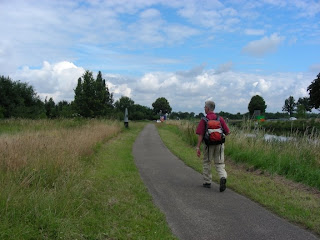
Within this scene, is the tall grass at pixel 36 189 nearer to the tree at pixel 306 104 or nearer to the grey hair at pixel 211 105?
the grey hair at pixel 211 105

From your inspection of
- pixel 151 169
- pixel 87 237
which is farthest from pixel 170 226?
pixel 151 169

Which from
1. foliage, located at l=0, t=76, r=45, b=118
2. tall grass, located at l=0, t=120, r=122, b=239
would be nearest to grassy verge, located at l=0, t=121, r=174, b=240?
tall grass, located at l=0, t=120, r=122, b=239

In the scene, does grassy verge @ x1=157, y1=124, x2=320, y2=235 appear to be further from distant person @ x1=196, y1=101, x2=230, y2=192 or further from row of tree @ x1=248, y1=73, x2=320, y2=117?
row of tree @ x1=248, y1=73, x2=320, y2=117

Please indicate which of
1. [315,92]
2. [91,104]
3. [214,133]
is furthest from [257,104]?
[214,133]

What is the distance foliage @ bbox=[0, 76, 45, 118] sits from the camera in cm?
5978

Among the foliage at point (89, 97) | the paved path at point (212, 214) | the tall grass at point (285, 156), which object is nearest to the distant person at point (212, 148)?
the paved path at point (212, 214)

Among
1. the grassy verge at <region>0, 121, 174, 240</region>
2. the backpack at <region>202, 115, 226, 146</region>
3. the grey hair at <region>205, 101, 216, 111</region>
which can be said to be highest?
the grey hair at <region>205, 101, 216, 111</region>

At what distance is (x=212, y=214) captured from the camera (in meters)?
5.17

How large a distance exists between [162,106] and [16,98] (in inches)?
2241

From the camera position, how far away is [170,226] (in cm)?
460

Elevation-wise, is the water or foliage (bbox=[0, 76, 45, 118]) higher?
foliage (bbox=[0, 76, 45, 118])

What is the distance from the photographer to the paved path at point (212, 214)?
14.2ft

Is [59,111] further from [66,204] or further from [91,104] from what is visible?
[66,204]

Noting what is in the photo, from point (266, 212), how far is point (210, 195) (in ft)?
4.61
